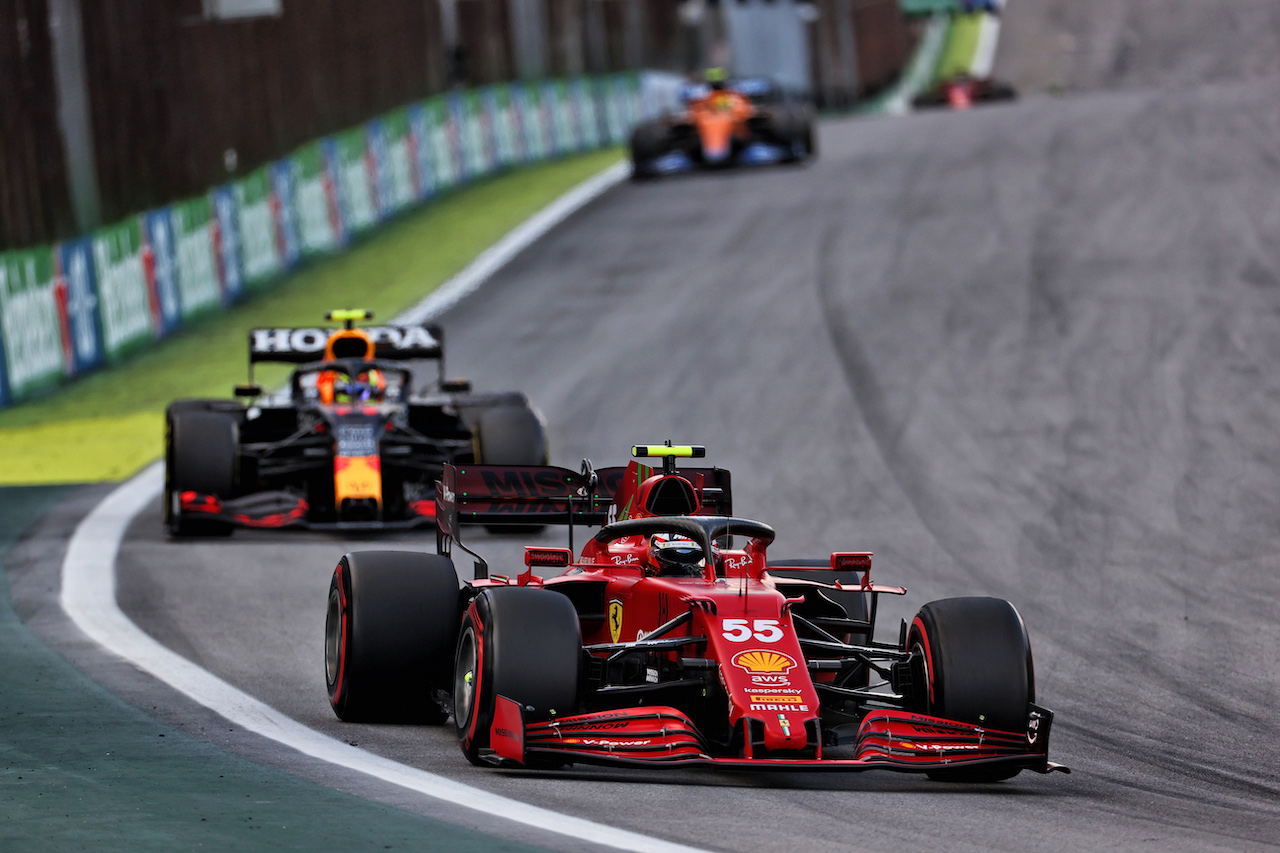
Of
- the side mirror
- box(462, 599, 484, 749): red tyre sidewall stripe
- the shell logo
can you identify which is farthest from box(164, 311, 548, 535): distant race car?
the shell logo

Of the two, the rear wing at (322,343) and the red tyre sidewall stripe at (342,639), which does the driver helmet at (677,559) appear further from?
the rear wing at (322,343)

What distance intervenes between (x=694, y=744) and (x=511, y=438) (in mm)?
9217

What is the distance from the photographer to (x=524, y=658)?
8.59m

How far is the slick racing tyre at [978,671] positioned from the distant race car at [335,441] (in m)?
7.95

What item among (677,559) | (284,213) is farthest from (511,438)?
(284,213)

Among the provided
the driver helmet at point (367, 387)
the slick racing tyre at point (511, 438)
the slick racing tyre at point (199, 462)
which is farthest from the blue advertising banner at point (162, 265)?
the slick racing tyre at point (511, 438)

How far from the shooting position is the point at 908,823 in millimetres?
7738

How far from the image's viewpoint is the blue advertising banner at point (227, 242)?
95.9 feet

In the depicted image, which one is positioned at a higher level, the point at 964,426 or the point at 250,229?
the point at 250,229

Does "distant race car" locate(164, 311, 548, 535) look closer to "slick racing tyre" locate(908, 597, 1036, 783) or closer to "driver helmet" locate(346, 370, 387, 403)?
"driver helmet" locate(346, 370, 387, 403)

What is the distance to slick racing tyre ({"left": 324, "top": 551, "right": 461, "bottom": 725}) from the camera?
9781 millimetres

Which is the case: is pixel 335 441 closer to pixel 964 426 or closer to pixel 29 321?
pixel 964 426

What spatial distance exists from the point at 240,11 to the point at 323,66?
444 cm

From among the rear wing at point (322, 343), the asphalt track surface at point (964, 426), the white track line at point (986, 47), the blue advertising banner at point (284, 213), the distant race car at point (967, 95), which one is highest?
the white track line at point (986, 47)
